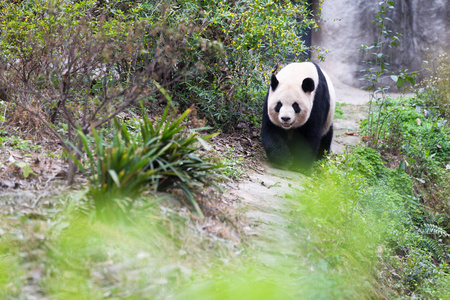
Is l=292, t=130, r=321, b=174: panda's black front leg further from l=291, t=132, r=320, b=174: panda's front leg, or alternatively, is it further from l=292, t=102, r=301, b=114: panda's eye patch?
l=292, t=102, r=301, b=114: panda's eye patch

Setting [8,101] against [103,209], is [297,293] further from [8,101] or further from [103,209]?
[8,101]

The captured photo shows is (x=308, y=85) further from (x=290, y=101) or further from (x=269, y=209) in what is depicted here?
(x=269, y=209)

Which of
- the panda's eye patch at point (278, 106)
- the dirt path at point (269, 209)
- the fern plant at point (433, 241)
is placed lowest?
the fern plant at point (433, 241)

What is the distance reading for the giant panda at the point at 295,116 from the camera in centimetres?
600

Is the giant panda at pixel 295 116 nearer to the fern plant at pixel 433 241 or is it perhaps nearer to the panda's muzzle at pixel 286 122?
the panda's muzzle at pixel 286 122

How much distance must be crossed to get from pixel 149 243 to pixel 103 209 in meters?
0.37

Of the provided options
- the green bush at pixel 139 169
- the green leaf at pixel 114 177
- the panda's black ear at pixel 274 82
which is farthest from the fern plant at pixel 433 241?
the green leaf at pixel 114 177

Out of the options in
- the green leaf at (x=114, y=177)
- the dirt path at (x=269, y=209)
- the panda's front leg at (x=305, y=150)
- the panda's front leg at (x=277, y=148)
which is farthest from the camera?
the panda's front leg at (x=305, y=150)

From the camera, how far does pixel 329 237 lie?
13.0 feet

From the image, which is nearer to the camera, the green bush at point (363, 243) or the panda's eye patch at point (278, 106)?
the green bush at point (363, 243)

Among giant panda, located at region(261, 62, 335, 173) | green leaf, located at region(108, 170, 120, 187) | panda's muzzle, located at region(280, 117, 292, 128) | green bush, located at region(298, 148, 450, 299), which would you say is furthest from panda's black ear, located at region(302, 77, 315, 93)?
green leaf, located at region(108, 170, 120, 187)

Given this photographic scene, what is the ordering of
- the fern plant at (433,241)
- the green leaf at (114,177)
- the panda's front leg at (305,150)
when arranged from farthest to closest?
the panda's front leg at (305,150)
the fern plant at (433,241)
the green leaf at (114,177)

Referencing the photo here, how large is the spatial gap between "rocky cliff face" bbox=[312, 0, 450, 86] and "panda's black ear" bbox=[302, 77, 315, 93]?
7508 millimetres

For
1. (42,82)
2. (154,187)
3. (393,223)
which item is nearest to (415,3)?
(393,223)
